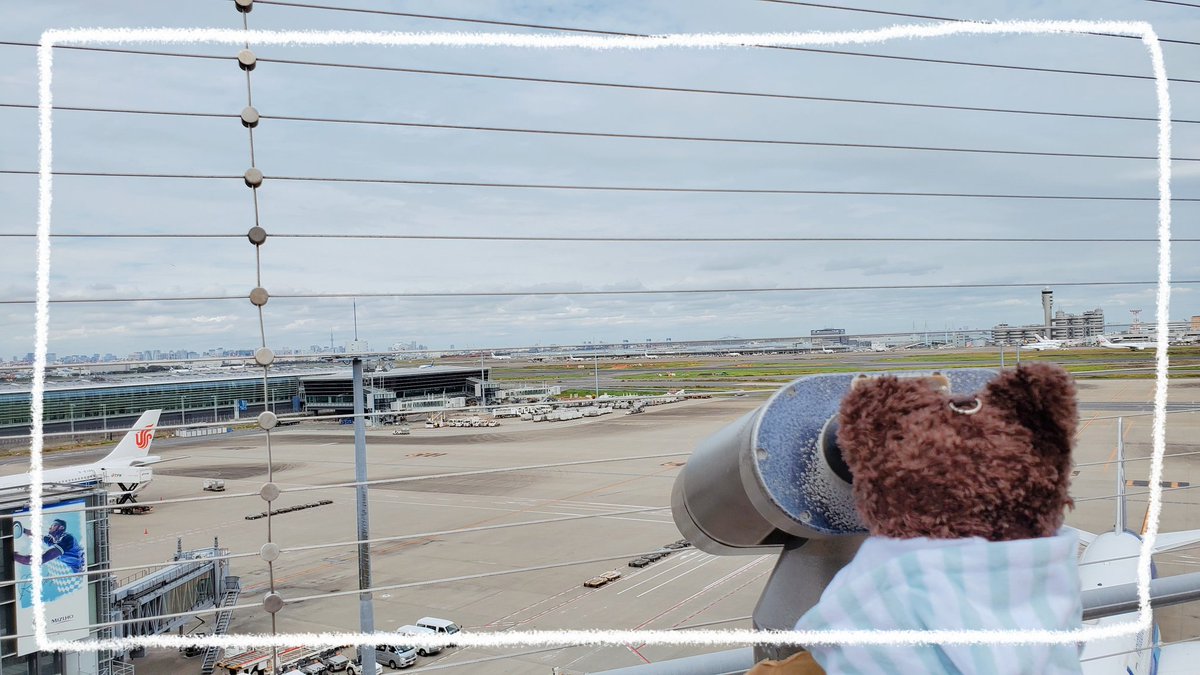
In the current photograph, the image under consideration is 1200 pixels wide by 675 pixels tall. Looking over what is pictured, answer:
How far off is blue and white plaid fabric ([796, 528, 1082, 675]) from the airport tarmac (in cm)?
451

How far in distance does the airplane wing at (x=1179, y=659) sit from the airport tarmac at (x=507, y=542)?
1847 millimetres

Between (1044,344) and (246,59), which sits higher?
(246,59)

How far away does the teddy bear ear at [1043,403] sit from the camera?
1.95 feet

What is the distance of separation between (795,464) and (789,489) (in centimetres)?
2

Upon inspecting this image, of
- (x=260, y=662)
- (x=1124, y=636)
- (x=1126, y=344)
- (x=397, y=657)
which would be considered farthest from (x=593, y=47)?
(x=260, y=662)

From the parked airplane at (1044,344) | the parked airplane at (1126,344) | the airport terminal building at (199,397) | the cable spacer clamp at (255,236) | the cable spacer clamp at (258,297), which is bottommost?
the airport terminal building at (199,397)

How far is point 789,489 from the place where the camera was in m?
0.66

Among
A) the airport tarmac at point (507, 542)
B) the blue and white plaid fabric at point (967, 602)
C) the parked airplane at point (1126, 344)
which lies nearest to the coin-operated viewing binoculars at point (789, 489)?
the blue and white plaid fabric at point (967, 602)

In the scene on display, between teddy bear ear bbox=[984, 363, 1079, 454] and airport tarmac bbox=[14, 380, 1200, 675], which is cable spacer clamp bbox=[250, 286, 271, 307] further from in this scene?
airport tarmac bbox=[14, 380, 1200, 675]

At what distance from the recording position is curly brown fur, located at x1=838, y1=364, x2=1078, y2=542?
0.57m

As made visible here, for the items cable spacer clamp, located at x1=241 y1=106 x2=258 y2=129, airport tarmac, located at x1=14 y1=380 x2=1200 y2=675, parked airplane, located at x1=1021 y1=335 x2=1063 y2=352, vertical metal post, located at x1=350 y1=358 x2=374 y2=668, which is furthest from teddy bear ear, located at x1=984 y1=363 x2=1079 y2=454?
airport tarmac, located at x1=14 y1=380 x2=1200 y2=675

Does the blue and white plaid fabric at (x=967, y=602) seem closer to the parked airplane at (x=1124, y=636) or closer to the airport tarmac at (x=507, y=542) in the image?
the parked airplane at (x=1124, y=636)

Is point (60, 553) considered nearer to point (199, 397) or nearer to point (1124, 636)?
point (199, 397)

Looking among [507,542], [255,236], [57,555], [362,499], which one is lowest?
[507,542]
